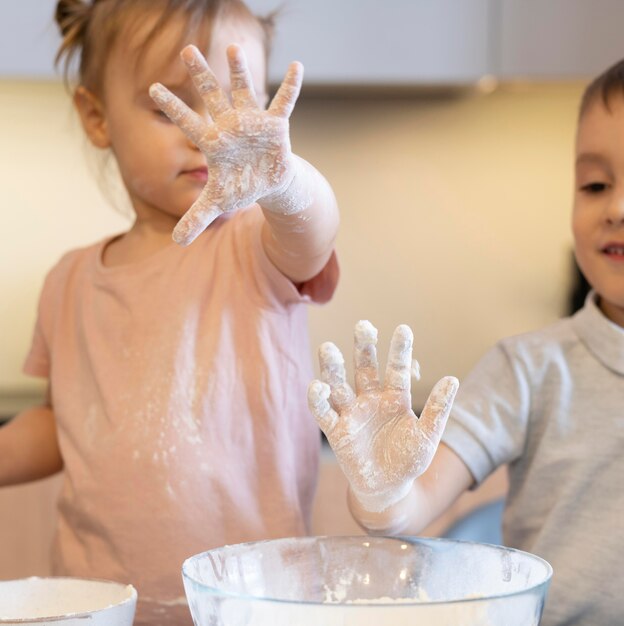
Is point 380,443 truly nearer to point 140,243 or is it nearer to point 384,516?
point 384,516

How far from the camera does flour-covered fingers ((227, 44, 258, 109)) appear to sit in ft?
2.09

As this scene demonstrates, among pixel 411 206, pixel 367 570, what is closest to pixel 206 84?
pixel 367 570

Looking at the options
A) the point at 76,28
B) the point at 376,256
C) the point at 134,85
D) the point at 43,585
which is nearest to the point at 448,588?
the point at 43,585

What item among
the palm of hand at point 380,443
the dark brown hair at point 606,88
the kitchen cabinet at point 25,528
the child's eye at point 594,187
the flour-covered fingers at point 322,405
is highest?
the dark brown hair at point 606,88

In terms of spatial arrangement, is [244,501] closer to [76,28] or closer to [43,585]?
[43,585]

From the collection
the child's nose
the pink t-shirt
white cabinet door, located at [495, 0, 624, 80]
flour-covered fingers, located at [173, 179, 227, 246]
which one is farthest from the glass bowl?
white cabinet door, located at [495, 0, 624, 80]

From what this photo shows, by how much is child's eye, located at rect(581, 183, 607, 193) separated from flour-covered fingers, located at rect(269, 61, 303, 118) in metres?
0.40

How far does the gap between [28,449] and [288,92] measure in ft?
1.90

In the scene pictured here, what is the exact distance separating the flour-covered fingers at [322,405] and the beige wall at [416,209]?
69.7 inches

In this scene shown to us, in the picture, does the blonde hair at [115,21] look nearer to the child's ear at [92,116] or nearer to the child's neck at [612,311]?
the child's ear at [92,116]

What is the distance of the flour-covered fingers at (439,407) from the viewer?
614mm

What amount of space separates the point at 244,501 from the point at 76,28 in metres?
0.50

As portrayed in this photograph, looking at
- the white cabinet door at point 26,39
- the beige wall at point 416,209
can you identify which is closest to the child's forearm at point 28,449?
the white cabinet door at point 26,39

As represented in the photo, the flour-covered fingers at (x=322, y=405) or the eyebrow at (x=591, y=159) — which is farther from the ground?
the eyebrow at (x=591, y=159)
